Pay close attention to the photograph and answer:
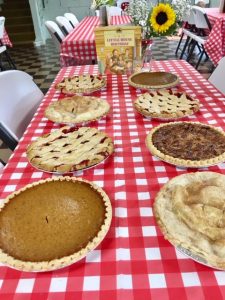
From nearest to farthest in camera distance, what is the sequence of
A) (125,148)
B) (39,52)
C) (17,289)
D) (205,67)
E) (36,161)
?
1. (17,289)
2. (36,161)
3. (125,148)
4. (205,67)
5. (39,52)

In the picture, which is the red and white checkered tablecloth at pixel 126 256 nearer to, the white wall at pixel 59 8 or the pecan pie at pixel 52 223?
the pecan pie at pixel 52 223

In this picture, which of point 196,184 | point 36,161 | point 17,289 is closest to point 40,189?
point 36,161

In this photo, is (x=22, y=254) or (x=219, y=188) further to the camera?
(x=219, y=188)

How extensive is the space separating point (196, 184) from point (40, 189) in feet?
1.29

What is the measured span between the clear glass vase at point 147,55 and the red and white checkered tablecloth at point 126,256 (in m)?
0.72

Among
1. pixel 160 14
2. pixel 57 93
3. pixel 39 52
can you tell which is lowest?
pixel 39 52

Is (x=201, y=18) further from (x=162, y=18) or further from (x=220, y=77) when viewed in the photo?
(x=162, y=18)

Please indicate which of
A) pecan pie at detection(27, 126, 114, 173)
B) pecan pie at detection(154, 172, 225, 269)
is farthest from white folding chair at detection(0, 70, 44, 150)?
pecan pie at detection(154, 172, 225, 269)

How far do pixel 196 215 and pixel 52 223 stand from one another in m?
0.31

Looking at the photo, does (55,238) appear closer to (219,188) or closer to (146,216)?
(146,216)

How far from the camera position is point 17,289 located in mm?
533

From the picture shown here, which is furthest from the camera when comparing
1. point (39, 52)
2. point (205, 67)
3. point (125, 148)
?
point (39, 52)

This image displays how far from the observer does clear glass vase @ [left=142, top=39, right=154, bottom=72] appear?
156cm

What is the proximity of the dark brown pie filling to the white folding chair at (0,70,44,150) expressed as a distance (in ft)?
2.00
